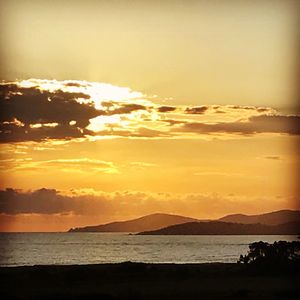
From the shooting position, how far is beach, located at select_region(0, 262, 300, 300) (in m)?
3.35

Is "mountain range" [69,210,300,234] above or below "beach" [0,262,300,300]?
above

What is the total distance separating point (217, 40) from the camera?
3.47m

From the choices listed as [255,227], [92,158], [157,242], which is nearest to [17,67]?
[92,158]

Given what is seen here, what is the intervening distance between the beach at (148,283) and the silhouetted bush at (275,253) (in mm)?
98

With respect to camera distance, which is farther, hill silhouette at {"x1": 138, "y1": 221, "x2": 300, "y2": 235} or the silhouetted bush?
the silhouetted bush

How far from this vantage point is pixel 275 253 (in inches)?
159

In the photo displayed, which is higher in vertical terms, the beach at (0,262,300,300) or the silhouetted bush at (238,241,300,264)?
the silhouetted bush at (238,241,300,264)

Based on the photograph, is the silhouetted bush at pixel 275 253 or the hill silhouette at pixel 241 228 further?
the silhouetted bush at pixel 275 253

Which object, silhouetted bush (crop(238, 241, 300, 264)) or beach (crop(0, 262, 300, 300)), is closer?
beach (crop(0, 262, 300, 300))

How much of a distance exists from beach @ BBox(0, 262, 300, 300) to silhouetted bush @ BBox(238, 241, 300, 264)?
0.32 feet

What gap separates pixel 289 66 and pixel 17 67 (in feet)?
4.09

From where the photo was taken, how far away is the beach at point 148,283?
3.35 meters

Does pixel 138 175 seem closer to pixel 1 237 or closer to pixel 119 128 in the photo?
pixel 119 128

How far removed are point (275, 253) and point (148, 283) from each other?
85cm
